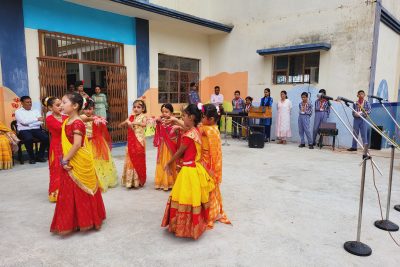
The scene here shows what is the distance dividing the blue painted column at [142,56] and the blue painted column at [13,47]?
2921 mm

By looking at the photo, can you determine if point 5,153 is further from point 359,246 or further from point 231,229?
point 359,246

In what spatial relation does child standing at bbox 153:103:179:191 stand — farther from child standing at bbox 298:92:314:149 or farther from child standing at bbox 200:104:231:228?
child standing at bbox 298:92:314:149

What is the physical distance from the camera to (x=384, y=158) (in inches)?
276

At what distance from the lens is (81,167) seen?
2.86 meters

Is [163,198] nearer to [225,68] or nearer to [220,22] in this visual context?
[225,68]

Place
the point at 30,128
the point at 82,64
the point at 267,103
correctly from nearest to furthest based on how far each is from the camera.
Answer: the point at 30,128 < the point at 82,64 < the point at 267,103

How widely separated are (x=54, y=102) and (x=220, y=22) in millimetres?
8020

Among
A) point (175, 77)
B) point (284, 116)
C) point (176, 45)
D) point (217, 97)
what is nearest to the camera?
point (284, 116)

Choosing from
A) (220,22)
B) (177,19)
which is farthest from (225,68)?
(177,19)

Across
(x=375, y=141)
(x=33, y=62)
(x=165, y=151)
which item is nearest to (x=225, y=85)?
(x=375, y=141)

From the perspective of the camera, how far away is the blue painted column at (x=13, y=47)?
612 centimetres

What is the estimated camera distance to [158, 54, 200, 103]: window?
960cm

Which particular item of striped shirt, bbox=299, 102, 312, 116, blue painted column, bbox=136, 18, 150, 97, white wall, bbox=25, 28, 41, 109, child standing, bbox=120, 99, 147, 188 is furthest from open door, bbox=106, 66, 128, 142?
striped shirt, bbox=299, 102, 312, 116

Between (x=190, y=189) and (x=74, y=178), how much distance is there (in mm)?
1055
